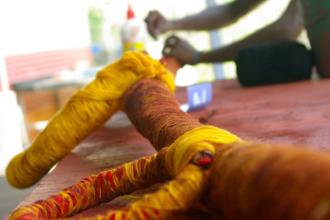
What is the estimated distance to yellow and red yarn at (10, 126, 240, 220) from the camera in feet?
1.00

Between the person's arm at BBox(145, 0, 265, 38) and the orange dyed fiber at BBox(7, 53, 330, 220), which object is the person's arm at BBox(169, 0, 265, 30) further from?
the orange dyed fiber at BBox(7, 53, 330, 220)

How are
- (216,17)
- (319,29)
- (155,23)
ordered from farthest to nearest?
(216,17), (155,23), (319,29)

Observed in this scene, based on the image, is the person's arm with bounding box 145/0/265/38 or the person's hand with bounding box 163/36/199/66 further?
the person's arm with bounding box 145/0/265/38

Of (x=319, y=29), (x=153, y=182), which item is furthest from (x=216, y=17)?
(x=153, y=182)

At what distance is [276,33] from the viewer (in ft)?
5.03

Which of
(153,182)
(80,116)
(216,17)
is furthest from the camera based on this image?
(216,17)

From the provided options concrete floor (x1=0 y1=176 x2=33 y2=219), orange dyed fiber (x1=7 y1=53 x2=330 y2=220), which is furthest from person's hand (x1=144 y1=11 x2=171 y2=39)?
orange dyed fiber (x1=7 y1=53 x2=330 y2=220)

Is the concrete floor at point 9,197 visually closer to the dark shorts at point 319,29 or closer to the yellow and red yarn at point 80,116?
the yellow and red yarn at point 80,116

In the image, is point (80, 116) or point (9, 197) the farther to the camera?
→ point (9, 197)

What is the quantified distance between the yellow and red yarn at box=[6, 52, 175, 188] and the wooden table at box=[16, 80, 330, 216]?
28mm

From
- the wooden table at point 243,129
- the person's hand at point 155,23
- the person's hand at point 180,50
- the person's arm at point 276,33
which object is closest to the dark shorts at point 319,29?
the wooden table at point 243,129

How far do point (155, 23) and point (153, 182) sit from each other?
1230 millimetres

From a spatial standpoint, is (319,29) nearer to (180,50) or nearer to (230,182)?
(180,50)

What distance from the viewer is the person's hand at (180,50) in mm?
1440
